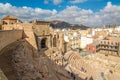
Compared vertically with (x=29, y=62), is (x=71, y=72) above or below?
below

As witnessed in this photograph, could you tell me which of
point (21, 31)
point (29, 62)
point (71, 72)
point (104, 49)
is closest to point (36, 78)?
point (29, 62)

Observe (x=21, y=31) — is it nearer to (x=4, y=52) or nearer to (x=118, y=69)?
(x=4, y=52)

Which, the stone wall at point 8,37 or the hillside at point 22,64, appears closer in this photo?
the hillside at point 22,64

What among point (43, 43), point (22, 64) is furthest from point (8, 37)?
point (43, 43)

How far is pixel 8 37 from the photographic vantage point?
1853 cm

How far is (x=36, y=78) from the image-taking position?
17.7 metres

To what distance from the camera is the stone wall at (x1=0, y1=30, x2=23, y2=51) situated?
17153 mm

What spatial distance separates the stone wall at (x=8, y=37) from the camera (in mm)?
17153

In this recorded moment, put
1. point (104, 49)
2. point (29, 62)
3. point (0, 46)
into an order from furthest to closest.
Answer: point (104, 49), point (29, 62), point (0, 46)

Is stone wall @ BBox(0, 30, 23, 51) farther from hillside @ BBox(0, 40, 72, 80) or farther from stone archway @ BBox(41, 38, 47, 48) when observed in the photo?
stone archway @ BBox(41, 38, 47, 48)

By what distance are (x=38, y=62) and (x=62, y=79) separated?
16.1 feet

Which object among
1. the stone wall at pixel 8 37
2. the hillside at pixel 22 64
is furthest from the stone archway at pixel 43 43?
the stone wall at pixel 8 37

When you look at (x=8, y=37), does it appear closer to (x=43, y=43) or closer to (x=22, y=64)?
(x=22, y=64)

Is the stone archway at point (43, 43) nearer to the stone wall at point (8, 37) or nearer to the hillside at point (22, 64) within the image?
the hillside at point (22, 64)
